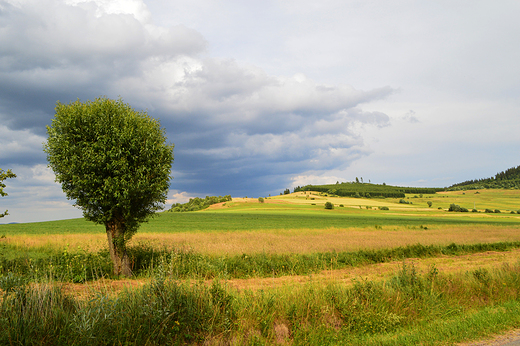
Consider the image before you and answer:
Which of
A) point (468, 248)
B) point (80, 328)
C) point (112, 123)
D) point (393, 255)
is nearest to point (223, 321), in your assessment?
point (80, 328)

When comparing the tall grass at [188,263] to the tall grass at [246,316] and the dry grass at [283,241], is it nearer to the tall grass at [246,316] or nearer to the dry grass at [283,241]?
the dry grass at [283,241]

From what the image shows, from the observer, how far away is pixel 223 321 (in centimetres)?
758

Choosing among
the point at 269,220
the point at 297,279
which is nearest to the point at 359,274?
the point at 297,279

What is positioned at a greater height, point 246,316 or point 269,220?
point 246,316

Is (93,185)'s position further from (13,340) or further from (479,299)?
(479,299)

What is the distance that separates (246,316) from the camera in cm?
797

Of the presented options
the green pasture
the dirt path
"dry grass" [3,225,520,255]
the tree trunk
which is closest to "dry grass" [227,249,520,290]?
the dirt path

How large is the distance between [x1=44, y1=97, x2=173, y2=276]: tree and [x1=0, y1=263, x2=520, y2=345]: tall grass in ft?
24.6

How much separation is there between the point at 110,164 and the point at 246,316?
35.1ft

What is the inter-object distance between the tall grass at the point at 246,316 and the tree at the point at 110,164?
7.49 meters

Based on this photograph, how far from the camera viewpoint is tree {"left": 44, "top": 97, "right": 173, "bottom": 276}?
14281 mm

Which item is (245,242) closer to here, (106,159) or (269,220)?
(106,159)

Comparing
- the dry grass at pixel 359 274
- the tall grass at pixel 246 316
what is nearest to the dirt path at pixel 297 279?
the dry grass at pixel 359 274

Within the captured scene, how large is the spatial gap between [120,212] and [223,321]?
1068 cm
